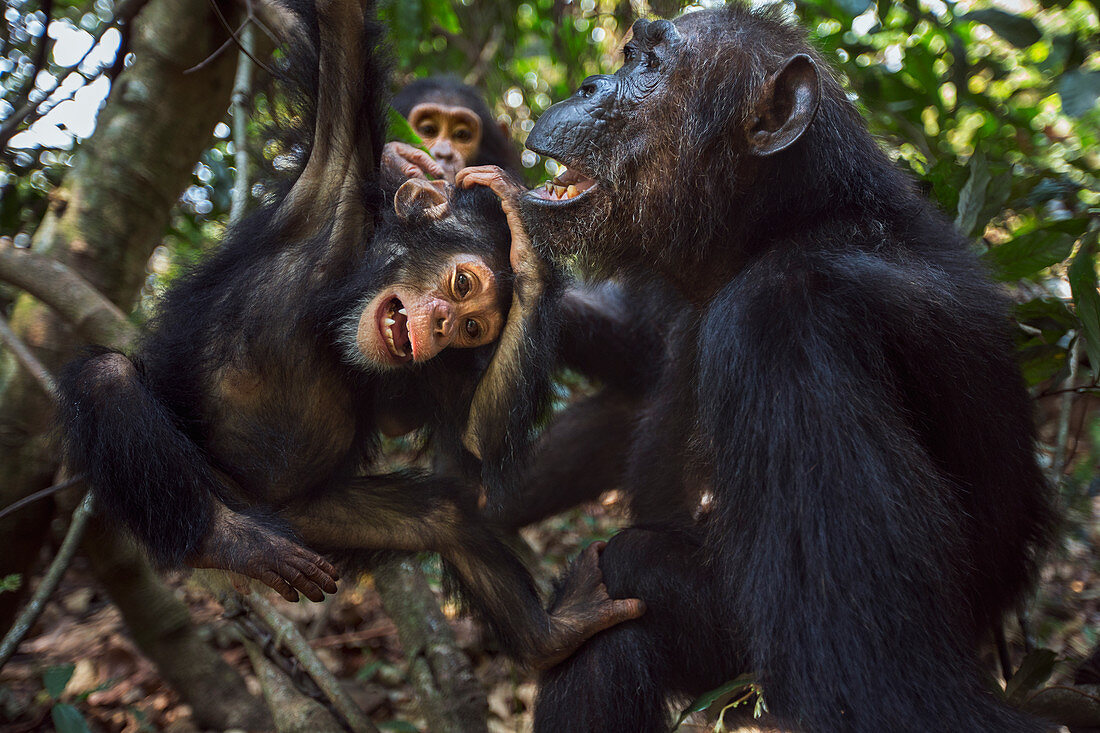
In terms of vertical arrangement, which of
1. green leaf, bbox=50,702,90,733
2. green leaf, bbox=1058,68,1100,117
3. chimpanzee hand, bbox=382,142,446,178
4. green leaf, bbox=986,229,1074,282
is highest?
chimpanzee hand, bbox=382,142,446,178

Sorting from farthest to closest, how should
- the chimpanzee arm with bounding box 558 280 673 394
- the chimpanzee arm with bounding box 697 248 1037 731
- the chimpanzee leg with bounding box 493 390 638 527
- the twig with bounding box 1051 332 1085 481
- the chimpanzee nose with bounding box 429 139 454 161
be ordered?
the chimpanzee nose with bounding box 429 139 454 161
the chimpanzee leg with bounding box 493 390 638 527
the chimpanzee arm with bounding box 558 280 673 394
the twig with bounding box 1051 332 1085 481
the chimpanzee arm with bounding box 697 248 1037 731

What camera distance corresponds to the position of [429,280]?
11.0 feet

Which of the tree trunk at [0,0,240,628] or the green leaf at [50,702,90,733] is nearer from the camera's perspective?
the green leaf at [50,702,90,733]

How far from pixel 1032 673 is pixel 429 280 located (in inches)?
111

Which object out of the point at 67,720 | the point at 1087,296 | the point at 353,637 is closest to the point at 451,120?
the point at 353,637

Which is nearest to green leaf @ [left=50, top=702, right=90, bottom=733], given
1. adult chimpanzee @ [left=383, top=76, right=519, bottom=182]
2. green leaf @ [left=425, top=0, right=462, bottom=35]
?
adult chimpanzee @ [left=383, top=76, right=519, bottom=182]

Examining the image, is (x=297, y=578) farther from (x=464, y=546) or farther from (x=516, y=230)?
(x=516, y=230)

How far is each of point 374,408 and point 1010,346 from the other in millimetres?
2593

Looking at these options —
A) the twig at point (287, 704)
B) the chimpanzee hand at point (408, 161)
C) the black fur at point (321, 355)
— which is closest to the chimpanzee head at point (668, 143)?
the black fur at point (321, 355)

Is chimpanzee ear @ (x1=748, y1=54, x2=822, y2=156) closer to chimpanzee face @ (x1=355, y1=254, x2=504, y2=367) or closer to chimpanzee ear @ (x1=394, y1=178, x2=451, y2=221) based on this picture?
chimpanzee face @ (x1=355, y1=254, x2=504, y2=367)

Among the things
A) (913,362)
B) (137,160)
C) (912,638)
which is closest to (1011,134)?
(913,362)

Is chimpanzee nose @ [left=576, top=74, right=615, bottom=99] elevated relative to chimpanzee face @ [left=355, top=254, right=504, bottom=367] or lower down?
elevated

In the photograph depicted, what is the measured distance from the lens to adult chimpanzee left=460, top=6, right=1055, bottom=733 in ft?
7.86

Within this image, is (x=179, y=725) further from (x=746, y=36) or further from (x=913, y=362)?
(x=746, y=36)
